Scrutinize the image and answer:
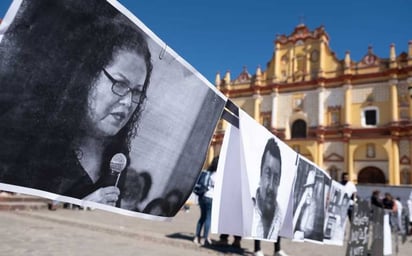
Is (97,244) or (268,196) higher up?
(268,196)

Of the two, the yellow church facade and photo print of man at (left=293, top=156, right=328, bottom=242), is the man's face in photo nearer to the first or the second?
photo print of man at (left=293, top=156, right=328, bottom=242)

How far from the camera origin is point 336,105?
982 inches

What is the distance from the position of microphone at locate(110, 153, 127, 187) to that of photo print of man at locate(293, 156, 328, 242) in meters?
2.61

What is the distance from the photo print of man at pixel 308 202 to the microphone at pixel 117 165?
261 cm

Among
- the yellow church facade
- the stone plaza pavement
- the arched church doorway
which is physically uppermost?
the yellow church facade

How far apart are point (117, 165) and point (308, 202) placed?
126 inches

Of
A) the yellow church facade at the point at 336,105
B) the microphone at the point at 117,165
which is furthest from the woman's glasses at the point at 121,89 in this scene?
the yellow church facade at the point at 336,105

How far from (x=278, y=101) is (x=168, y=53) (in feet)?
85.7

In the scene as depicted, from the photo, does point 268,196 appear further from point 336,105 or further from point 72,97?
point 336,105

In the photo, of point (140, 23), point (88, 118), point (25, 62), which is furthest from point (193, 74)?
point (25, 62)

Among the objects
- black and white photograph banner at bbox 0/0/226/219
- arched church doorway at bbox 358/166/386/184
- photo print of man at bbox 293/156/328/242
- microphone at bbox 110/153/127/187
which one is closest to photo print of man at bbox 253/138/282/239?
photo print of man at bbox 293/156/328/242

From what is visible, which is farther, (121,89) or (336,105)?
(336,105)

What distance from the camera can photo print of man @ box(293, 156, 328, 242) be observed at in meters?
4.13

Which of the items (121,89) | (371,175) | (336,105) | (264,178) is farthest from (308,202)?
(336,105)
